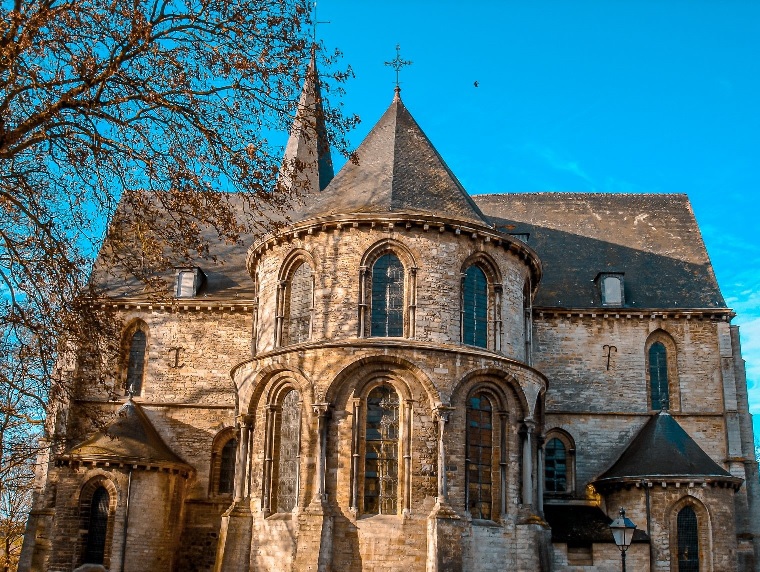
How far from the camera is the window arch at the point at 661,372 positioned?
95.1ft

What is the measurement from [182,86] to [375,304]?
10090 millimetres

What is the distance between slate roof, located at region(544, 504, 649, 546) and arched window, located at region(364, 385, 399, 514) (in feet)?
20.4

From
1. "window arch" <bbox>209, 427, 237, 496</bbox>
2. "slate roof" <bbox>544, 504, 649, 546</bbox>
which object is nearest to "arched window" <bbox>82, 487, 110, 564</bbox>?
"window arch" <bbox>209, 427, 237, 496</bbox>

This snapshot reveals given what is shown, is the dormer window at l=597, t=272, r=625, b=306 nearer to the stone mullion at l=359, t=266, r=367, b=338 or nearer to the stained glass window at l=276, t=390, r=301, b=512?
the stone mullion at l=359, t=266, r=367, b=338

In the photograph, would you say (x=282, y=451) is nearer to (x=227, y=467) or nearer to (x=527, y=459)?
(x=527, y=459)

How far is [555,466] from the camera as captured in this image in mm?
28234

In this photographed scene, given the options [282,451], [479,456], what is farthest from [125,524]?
[479,456]

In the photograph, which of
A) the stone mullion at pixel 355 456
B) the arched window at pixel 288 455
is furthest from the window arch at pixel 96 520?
the stone mullion at pixel 355 456

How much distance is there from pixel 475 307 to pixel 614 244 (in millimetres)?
12190

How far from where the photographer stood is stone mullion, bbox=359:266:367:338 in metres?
21.0

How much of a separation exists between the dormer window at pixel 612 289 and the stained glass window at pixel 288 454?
12.9 m

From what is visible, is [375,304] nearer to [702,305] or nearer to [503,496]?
[503,496]

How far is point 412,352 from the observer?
20531 millimetres

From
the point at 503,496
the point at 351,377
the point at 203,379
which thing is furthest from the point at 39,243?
the point at 203,379
